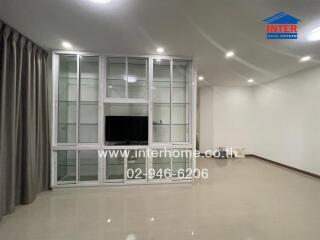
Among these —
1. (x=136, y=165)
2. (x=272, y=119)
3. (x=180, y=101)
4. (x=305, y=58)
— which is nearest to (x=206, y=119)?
(x=272, y=119)

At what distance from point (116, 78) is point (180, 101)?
1.51 meters

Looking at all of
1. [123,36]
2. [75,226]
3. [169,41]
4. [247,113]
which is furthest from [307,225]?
[247,113]

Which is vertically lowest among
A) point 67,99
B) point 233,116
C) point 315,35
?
point 233,116

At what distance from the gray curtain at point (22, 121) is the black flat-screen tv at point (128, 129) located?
124 cm

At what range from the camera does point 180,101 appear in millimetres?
4152

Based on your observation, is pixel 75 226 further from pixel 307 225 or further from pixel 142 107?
pixel 307 225

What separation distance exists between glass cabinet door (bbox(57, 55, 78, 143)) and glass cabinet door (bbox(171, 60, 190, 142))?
6.90 feet

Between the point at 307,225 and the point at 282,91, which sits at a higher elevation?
the point at 282,91

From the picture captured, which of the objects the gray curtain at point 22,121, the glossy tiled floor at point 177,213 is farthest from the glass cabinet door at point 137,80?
the glossy tiled floor at point 177,213

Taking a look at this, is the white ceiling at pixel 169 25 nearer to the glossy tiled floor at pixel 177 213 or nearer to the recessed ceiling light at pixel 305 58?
the recessed ceiling light at pixel 305 58

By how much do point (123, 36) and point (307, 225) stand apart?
3810mm

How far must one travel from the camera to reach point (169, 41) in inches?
121

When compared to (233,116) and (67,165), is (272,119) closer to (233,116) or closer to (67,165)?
(233,116)

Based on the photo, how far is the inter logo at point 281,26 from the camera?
2.34 m
